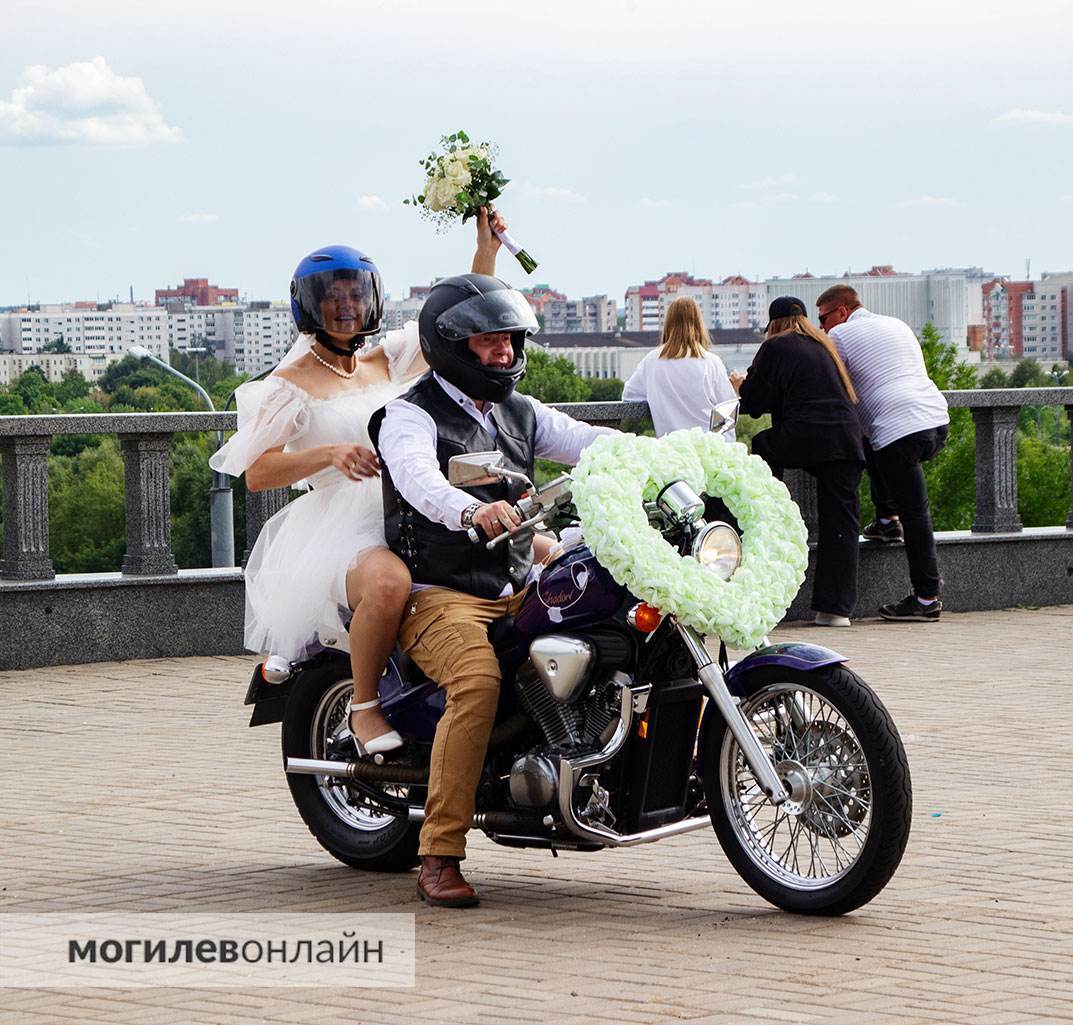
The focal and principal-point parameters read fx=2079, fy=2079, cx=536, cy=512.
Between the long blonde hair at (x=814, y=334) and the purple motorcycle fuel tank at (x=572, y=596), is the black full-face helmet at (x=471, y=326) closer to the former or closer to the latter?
the purple motorcycle fuel tank at (x=572, y=596)

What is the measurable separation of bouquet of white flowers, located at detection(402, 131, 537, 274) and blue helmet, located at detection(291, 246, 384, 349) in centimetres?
135

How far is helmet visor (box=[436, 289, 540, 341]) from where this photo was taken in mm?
5867

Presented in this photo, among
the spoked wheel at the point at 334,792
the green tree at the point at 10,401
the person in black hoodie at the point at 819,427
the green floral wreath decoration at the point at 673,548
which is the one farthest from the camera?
the green tree at the point at 10,401

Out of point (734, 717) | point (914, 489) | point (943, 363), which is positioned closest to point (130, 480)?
point (914, 489)

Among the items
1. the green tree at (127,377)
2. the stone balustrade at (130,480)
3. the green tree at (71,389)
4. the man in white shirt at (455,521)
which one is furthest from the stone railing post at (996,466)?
the green tree at (127,377)

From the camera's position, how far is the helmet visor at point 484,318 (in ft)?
19.2

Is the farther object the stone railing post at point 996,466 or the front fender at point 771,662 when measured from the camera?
the stone railing post at point 996,466

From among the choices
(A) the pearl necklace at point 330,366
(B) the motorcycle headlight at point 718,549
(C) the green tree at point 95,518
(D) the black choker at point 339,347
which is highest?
(D) the black choker at point 339,347

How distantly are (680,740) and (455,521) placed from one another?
0.88m

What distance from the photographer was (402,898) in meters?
6.11

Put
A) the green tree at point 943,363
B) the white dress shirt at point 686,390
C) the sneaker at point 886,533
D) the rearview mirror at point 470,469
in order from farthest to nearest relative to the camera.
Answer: the green tree at point 943,363
the sneaker at point 886,533
the white dress shirt at point 686,390
the rearview mirror at point 470,469

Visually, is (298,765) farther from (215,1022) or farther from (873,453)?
(873,453)

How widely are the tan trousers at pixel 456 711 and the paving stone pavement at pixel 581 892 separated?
25 centimetres

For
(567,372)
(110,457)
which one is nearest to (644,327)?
(567,372)
